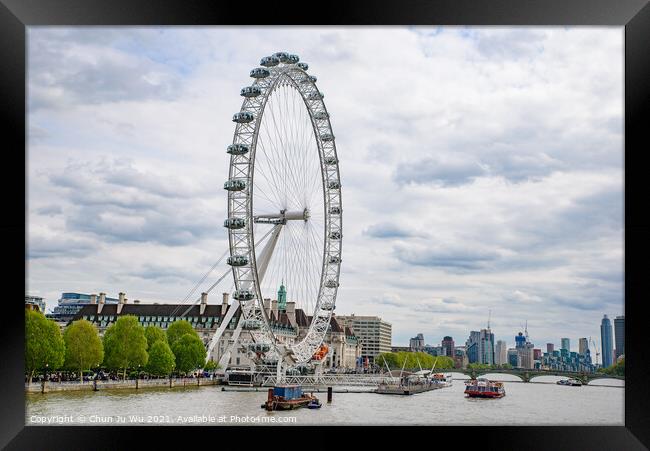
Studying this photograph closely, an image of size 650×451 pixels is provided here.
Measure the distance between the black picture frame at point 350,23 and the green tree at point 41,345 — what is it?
45.3ft

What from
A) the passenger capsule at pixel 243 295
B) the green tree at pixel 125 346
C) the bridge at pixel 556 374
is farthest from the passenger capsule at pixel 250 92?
the bridge at pixel 556 374

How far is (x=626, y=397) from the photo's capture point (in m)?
8.35

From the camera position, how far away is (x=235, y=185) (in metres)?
19.8

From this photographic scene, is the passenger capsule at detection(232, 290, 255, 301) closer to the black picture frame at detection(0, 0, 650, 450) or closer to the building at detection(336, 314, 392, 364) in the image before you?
the black picture frame at detection(0, 0, 650, 450)

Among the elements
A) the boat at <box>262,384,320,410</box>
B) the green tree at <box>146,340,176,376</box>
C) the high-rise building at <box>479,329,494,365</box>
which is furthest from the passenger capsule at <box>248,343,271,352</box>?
the high-rise building at <box>479,329,494,365</box>

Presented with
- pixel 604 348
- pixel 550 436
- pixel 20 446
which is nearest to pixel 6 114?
pixel 20 446

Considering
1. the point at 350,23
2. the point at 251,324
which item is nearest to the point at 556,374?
the point at 251,324

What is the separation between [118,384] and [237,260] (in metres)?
8.20

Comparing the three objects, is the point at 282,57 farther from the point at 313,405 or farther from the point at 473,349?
the point at 473,349

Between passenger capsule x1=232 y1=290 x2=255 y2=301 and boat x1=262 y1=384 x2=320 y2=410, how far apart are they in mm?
2533

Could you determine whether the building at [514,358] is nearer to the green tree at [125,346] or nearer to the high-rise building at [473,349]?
the high-rise building at [473,349]

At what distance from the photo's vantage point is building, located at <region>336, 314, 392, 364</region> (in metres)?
75.3

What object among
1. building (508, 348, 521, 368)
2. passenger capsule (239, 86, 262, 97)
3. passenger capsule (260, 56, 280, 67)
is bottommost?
building (508, 348, 521, 368)

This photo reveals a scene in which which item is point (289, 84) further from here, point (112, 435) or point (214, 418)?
point (112, 435)
